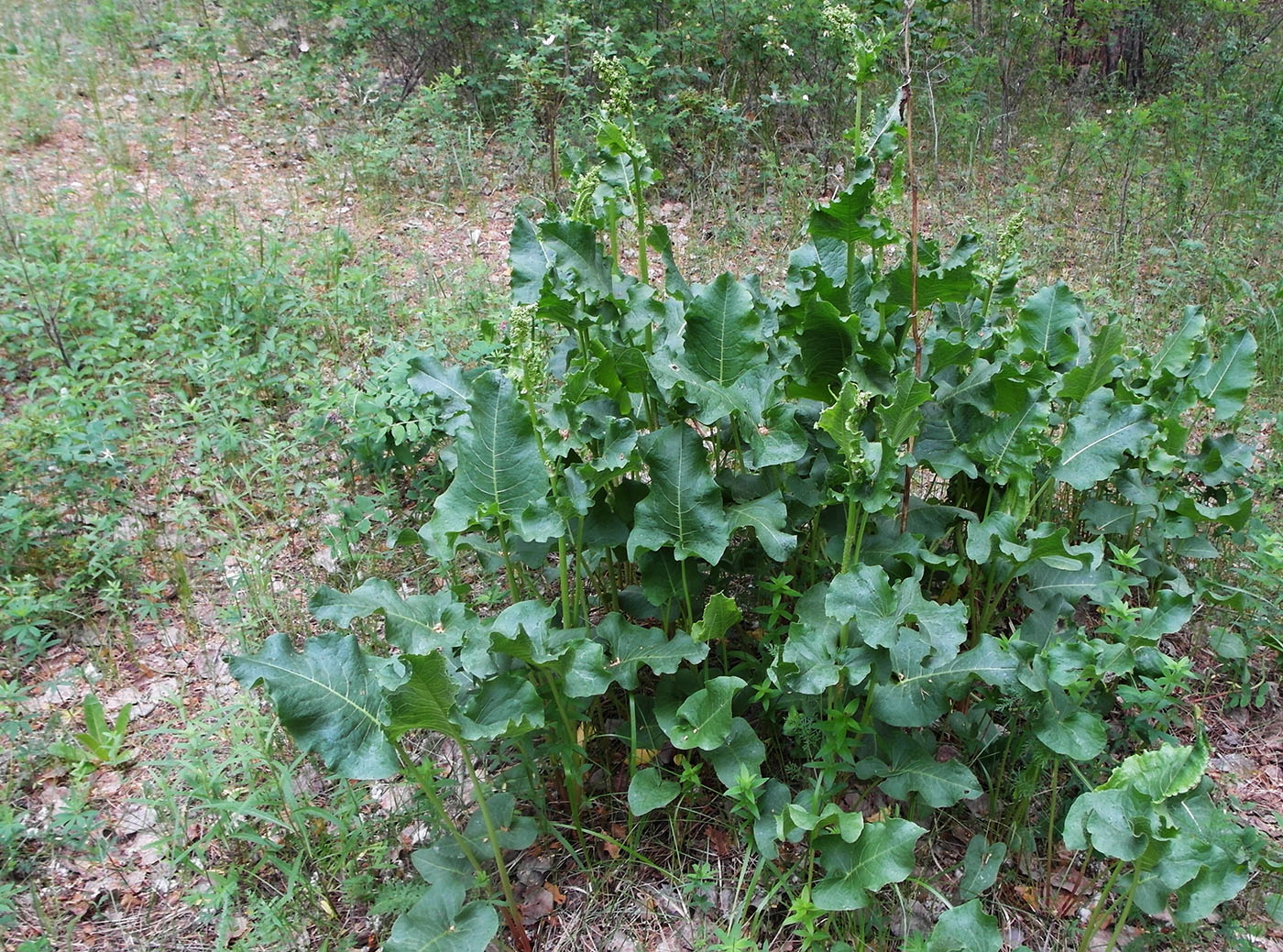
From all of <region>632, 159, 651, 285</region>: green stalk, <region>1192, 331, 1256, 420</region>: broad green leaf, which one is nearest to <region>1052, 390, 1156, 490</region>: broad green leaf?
<region>1192, 331, 1256, 420</region>: broad green leaf

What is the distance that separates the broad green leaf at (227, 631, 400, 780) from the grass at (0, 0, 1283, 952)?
0.55 m

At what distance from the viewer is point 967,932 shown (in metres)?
2.04

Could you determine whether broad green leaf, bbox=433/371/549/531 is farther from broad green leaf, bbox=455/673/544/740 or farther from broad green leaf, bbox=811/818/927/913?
broad green leaf, bbox=811/818/927/913

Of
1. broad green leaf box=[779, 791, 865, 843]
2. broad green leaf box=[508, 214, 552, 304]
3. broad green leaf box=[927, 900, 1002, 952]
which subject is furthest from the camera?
broad green leaf box=[508, 214, 552, 304]

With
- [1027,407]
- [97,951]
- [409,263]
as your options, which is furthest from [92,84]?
[1027,407]

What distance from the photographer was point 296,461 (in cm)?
396

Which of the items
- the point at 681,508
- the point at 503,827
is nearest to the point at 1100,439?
the point at 681,508

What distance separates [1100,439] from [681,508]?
1.29 meters

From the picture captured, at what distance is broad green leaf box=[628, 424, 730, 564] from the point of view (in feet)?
7.75

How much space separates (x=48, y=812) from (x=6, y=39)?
26.1 ft

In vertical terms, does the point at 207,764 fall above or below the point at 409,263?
below

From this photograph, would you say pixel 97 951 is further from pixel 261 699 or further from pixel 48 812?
pixel 261 699

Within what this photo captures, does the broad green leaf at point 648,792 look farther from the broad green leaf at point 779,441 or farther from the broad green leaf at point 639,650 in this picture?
the broad green leaf at point 779,441

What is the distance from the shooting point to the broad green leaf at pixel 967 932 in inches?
80.0
